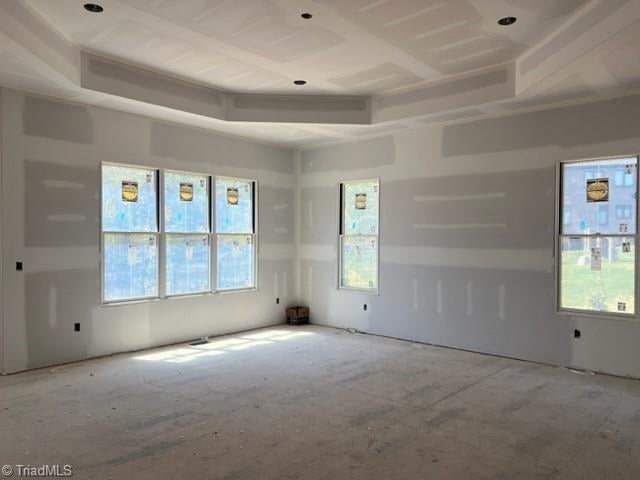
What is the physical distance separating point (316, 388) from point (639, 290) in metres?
3.50

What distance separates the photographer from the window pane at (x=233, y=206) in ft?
23.2

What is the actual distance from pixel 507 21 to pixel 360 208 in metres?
3.78

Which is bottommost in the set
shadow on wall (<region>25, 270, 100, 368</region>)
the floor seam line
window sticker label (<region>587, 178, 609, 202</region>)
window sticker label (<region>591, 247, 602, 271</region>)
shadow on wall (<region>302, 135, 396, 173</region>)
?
the floor seam line

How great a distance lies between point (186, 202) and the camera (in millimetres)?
6613

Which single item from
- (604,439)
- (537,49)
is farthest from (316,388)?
(537,49)

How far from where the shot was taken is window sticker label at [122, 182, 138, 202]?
234 inches

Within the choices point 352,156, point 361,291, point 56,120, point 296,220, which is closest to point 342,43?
point 352,156

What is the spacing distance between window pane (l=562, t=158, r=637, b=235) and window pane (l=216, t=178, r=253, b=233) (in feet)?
14.6

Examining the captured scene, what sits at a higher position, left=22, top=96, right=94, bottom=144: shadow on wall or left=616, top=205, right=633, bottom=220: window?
left=22, top=96, right=94, bottom=144: shadow on wall

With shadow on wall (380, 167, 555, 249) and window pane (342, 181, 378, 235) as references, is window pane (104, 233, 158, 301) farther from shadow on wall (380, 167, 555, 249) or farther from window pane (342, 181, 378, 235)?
shadow on wall (380, 167, 555, 249)

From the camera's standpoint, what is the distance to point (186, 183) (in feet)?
21.7

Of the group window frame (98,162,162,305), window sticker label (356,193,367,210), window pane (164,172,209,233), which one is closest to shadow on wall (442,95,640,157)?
window sticker label (356,193,367,210)

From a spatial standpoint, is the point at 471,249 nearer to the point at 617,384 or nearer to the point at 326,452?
the point at 617,384

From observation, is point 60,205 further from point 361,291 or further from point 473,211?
point 473,211
